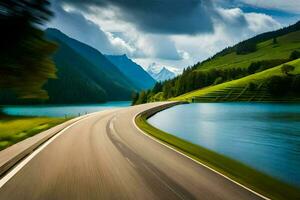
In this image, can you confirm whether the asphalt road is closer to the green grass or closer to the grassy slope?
the green grass

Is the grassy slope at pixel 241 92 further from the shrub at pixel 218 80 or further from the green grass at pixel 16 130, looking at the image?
the green grass at pixel 16 130

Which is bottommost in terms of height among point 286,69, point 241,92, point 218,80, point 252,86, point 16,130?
point 16,130

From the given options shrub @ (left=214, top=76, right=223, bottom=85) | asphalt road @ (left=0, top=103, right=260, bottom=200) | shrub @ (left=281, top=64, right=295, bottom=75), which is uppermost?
shrub @ (left=281, top=64, right=295, bottom=75)

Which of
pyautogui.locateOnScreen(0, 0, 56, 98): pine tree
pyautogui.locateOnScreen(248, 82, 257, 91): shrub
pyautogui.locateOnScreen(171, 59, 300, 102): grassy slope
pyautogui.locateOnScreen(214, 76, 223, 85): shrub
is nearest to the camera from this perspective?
pyautogui.locateOnScreen(0, 0, 56, 98): pine tree

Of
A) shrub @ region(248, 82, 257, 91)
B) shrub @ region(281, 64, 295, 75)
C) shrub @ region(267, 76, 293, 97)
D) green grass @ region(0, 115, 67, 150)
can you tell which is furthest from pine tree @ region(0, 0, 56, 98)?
shrub @ region(281, 64, 295, 75)

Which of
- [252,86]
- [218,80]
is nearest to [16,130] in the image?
[252,86]

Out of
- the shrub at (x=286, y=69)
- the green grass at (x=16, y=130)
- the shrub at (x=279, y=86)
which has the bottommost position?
the green grass at (x=16, y=130)

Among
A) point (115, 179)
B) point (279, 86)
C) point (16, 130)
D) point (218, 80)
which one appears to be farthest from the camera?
point (218, 80)

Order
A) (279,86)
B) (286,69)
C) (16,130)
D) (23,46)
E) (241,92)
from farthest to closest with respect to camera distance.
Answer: (286,69) < (241,92) < (279,86) < (16,130) < (23,46)

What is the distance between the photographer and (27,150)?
1875 centimetres

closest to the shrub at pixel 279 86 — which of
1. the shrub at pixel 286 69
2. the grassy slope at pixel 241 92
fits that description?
the grassy slope at pixel 241 92

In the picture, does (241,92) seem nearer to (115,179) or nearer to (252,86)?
(252,86)

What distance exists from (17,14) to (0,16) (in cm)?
57

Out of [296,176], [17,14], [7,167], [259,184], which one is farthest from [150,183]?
[296,176]
